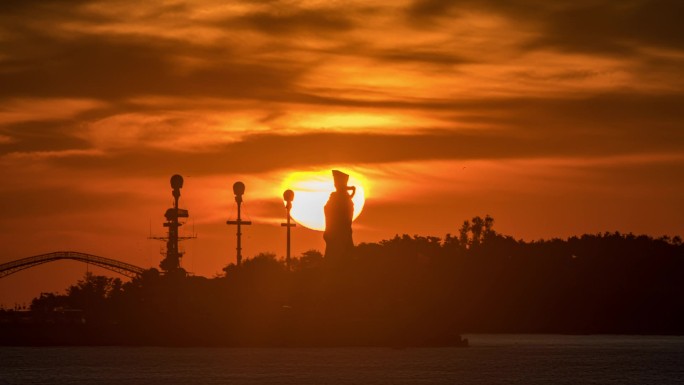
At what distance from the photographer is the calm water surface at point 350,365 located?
372 feet

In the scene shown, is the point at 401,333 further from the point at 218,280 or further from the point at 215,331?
the point at 218,280

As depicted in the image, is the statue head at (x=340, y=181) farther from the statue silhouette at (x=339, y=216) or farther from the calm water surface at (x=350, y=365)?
the calm water surface at (x=350, y=365)

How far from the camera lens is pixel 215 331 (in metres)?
172

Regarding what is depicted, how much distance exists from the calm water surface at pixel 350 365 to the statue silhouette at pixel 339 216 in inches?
492

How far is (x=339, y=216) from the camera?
141250 millimetres

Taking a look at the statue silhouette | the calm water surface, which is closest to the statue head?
the statue silhouette

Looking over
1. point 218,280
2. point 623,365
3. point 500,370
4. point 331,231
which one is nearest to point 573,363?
point 623,365

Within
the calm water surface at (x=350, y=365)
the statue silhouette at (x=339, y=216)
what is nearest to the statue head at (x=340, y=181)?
the statue silhouette at (x=339, y=216)

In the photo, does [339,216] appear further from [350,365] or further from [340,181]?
[350,365]

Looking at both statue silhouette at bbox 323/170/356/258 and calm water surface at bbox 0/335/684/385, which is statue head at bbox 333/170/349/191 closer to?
statue silhouette at bbox 323/170/356/258

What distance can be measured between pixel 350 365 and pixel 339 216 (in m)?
19.3

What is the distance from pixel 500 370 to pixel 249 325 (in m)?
52.1

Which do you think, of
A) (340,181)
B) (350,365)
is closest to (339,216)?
(340,181)

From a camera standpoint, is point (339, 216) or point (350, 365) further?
point (339, 216)
